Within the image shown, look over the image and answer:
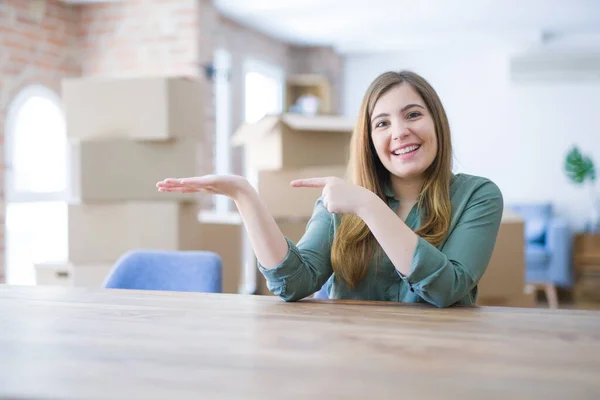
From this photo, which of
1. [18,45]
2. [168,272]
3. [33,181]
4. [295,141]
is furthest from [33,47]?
[168,272]

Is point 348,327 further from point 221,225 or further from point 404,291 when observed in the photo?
point 221,225

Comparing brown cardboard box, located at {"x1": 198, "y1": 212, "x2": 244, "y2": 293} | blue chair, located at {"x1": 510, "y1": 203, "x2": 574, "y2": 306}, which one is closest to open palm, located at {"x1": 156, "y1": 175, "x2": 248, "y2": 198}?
brown cardboard box, located at {"x1": 198, "y1": 212, "x2": 244, "y2": 293}

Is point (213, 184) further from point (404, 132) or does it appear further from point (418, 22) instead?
point (418, 22)

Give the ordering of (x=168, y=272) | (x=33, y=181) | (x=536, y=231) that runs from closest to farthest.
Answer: (x=168, y=272), (x=33, y=181), (x=536, y=231)

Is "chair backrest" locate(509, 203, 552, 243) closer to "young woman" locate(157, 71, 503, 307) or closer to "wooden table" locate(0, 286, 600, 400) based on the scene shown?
"young woman" locate(157, 71, 503, 307)

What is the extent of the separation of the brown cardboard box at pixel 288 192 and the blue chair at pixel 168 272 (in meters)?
0.95

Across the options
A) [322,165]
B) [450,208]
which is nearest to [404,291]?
[450,208]

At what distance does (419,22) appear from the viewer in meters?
5.71

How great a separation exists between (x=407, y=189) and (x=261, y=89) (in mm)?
5067

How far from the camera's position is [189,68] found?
4.74 meters

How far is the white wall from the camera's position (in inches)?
245

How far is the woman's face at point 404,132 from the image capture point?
136 cm

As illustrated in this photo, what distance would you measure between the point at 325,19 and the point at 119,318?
16.2 feet

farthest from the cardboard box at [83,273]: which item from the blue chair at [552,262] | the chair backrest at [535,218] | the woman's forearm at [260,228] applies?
the chair backrest at [535,218]
